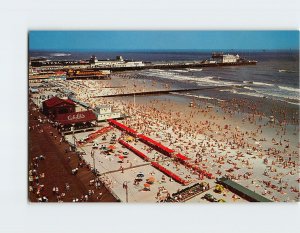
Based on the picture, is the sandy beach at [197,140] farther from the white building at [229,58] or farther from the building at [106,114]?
the white building at [229,58]

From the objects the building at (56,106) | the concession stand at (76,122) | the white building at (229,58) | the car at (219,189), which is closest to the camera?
the car at (219,189)

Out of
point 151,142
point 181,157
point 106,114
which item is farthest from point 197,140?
point 106,114

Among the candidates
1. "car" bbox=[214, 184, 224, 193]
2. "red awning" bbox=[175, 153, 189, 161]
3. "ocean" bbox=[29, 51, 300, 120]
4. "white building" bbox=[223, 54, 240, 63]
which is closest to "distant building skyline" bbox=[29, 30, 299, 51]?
"ocean" bbox=[29, 51, 300, 120]

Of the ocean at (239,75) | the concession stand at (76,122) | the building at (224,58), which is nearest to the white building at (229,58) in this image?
the building at (224,58)

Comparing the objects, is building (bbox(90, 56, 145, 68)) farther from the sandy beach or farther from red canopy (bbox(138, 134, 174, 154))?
red canopy (bbox(138, 134, 174, 154))

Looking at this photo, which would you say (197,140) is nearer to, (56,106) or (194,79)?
(194,79)
